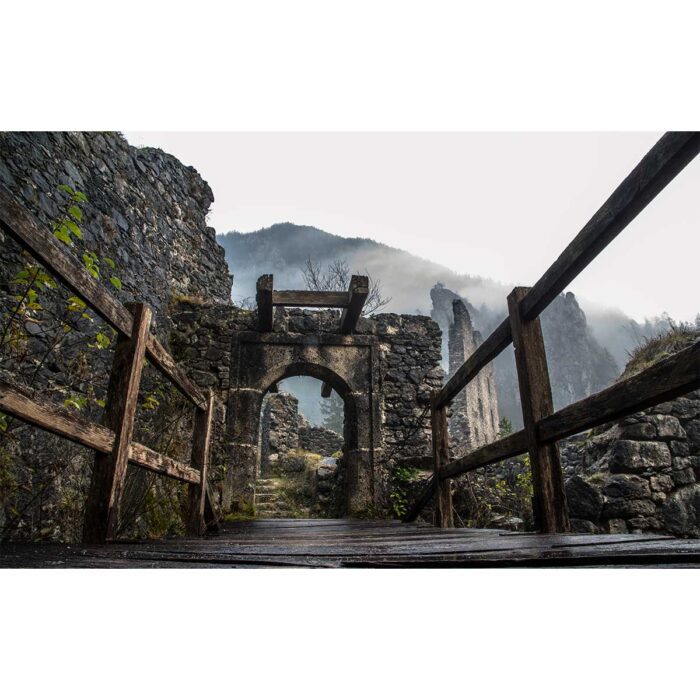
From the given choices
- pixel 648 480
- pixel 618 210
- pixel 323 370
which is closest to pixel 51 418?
pixel 618 210

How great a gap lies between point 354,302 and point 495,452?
4.60m

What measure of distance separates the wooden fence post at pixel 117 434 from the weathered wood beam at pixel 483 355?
70.3 inches

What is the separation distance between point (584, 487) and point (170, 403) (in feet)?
→ 14.9

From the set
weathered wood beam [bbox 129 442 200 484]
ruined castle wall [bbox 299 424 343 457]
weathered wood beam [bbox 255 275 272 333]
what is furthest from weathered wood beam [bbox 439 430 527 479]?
ruined castle wall [bbox 299 424 343 457]

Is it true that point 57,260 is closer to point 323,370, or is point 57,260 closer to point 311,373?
point 323,370

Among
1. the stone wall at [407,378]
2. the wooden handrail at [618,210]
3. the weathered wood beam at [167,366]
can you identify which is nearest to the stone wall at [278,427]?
the stone wall at [407,378]

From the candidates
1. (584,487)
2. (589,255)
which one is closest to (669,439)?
(584,487)

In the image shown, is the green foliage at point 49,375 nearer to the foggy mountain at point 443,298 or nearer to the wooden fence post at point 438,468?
the wooden fence post at point 438,468

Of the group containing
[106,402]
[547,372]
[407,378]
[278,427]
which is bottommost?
[106,402]

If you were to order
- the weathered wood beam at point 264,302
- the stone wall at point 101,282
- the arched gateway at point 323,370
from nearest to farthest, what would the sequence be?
the stone wall at point 101,282
the weathered wood beam at point 264,302
the arched gateway at point 323,370

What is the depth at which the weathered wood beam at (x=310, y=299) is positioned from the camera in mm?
7070

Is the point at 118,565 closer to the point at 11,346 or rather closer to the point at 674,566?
the point at 674,566

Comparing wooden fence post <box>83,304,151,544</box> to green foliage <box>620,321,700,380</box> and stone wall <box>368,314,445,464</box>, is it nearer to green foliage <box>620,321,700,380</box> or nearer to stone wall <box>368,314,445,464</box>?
green foliage <box>620,321,700,380</box>

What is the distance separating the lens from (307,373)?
819 cm
